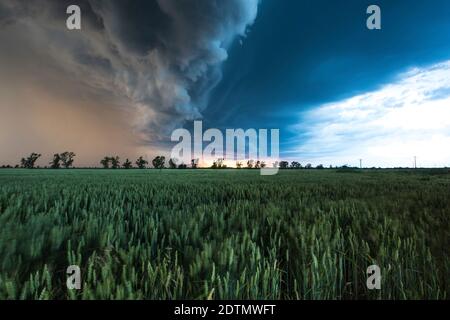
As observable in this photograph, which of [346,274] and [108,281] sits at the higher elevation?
[108,281]

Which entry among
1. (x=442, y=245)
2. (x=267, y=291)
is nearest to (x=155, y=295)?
(x=267, y=291)

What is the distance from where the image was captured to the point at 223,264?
5.30 ft

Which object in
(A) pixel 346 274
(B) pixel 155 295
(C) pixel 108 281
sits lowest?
(A) pixel 346 274

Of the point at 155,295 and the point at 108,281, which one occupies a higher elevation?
the point at 108,281

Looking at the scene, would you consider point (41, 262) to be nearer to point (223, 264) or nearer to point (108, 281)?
point (108, 281)
